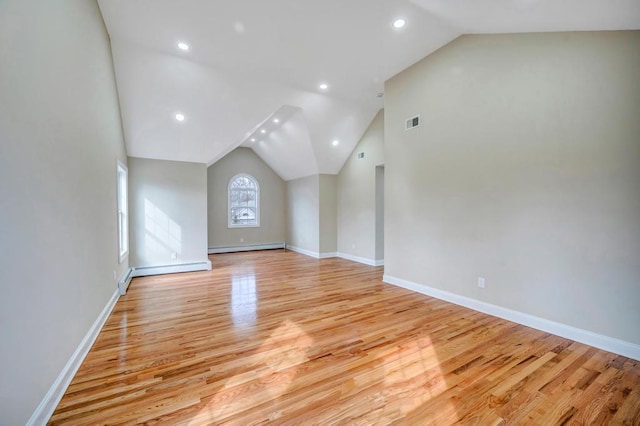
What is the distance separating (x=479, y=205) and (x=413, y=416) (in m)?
2.69

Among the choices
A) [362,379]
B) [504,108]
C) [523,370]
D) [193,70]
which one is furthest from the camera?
[193,70]

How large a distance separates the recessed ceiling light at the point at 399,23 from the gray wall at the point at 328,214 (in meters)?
4.33

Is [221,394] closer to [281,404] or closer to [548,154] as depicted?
[281,404]

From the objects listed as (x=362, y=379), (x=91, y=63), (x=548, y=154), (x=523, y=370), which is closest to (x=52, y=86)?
(x=91, y=63)

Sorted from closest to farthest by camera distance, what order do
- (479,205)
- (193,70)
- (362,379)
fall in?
(362,379)
(479,205)
(193,70)

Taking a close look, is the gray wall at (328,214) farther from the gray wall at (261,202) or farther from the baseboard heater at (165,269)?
the baseboard heater at (165,269)

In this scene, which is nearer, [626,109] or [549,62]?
[626,109]

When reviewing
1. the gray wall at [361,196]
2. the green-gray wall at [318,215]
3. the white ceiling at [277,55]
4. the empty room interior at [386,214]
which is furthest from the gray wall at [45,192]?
the green-gray wall at [318,215]

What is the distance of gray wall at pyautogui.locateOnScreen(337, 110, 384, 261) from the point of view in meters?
6.35

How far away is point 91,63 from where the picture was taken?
2.86m

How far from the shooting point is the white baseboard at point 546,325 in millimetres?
2545

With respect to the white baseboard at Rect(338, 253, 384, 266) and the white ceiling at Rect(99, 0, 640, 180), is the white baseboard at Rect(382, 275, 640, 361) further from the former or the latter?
the white ceiling at Rect(99, 0, 640, 180)

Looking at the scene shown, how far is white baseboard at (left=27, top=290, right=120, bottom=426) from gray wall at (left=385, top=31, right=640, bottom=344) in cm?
404

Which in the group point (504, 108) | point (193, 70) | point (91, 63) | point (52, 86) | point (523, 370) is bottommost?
point (523, 370)
